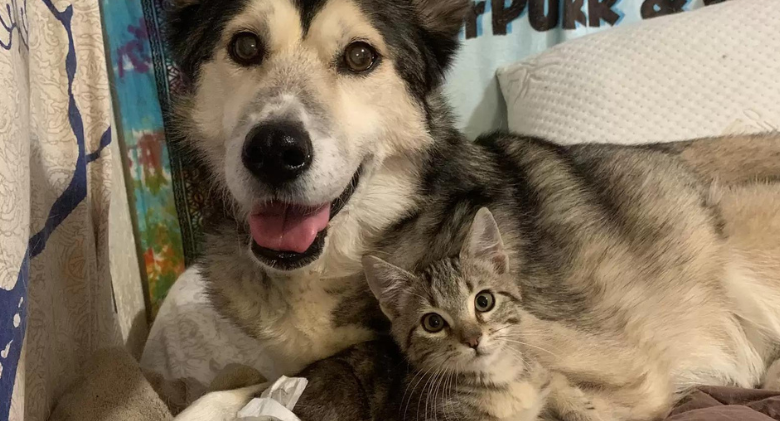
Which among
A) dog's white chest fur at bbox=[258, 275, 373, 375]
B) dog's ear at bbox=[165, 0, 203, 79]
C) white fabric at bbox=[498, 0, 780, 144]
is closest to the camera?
dog's white chest fur at bbox=[258, 275, 373, 375]

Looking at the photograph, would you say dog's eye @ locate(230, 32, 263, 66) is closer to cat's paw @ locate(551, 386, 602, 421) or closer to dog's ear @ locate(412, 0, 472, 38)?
dog's ear @ locate(412, 0, 472, 38)

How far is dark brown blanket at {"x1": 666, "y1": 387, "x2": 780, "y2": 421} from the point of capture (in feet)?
4.01

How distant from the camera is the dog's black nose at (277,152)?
45.3 inches

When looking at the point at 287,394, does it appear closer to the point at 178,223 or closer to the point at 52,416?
the point at 52,416

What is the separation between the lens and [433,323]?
1.26m

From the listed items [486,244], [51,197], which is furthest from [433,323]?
[51,197]

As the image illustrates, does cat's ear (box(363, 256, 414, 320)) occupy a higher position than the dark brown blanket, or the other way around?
cat's ear (box(363, 256, 414, 320))

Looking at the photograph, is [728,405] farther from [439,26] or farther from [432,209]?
[439,26]

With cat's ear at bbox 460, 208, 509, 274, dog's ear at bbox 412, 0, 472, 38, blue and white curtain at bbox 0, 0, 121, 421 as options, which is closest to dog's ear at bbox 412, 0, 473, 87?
dog's ear at bbox 412, 0, 472, 38

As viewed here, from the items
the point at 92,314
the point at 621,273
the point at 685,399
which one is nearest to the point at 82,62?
the point at 92,314

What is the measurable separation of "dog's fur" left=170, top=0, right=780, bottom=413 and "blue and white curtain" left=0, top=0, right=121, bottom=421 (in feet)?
1.23

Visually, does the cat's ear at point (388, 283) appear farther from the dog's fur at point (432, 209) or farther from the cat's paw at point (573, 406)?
the cat's paw at point (573, 406)

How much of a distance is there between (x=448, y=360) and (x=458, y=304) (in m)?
0.12

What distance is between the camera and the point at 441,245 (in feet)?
4.76
